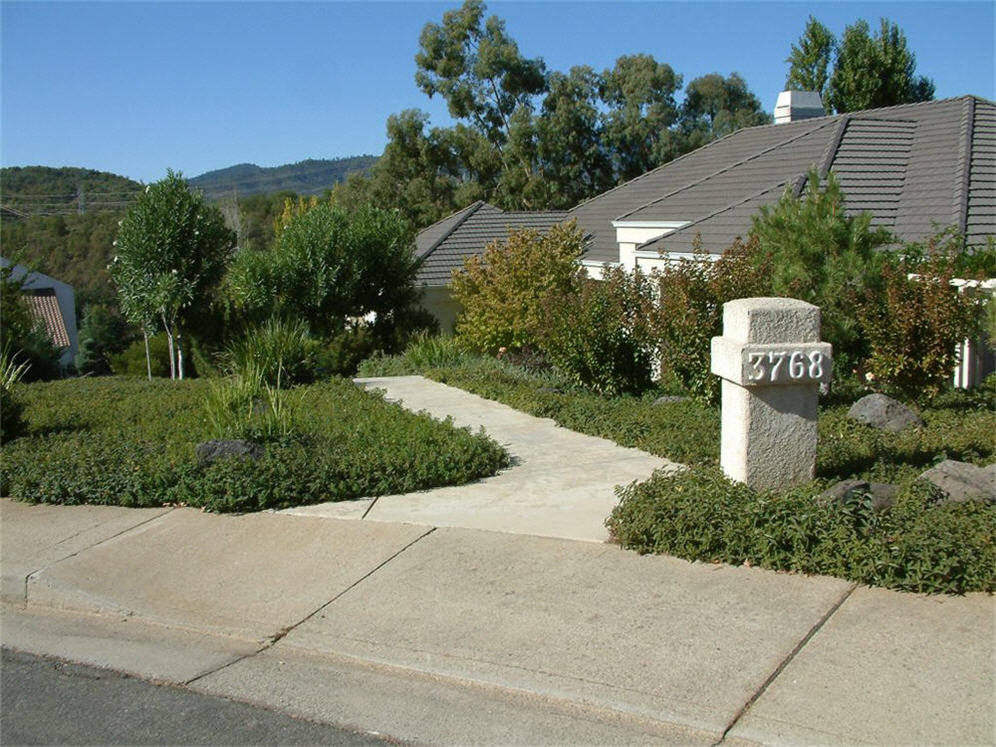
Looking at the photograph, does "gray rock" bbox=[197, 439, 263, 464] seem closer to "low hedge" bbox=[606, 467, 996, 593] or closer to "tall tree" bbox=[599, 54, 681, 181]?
"low hedge" bbox=[606, 467, 996, 593]

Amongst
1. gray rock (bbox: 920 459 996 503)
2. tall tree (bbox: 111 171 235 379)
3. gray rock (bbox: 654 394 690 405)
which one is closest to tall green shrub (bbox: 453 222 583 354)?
tall tree (bbox: 111 171 235 379)

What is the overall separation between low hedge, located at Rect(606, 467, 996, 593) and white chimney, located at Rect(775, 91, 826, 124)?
1793cm

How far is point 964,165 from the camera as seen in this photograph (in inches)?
612

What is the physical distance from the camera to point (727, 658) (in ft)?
17.5

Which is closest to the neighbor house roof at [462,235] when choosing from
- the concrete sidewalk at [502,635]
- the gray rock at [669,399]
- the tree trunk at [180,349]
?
the tree trunk at [180,349]

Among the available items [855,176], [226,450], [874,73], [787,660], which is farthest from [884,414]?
[874,73]

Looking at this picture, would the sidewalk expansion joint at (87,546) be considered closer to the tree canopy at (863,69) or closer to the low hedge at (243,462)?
the low hedge at (243,462)

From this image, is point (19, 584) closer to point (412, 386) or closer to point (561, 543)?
point (561, 543)

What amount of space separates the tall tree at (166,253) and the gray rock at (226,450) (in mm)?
8646

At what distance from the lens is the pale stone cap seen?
7258 millimetres

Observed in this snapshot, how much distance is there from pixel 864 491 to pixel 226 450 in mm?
5098

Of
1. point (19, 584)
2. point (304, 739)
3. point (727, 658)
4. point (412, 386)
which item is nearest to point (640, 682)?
point (727, 658)

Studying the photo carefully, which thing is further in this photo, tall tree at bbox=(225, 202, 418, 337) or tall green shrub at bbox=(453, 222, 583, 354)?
tall tree at bbox=(225, 202, 418, 337)

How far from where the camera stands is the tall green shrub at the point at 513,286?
1755 cm
